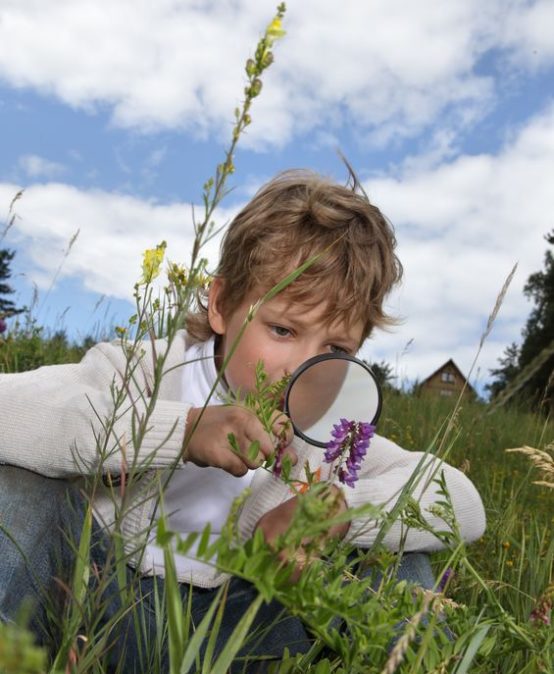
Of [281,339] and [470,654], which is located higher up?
[281,339]

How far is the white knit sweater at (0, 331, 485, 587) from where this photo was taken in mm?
1794

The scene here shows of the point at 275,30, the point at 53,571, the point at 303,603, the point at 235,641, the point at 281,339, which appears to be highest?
the point at 275,30

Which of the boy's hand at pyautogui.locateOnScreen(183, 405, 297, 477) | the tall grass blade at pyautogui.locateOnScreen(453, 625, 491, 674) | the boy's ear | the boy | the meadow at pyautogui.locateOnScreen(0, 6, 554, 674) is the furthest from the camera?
the boy's ear

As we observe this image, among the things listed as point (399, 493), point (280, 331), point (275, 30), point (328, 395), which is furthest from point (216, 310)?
point (275, 30)

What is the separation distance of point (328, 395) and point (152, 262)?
30.1 inches

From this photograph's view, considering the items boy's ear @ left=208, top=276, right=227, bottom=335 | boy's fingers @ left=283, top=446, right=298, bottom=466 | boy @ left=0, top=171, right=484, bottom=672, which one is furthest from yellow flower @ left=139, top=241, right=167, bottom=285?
boy's ear @ left=208, top=276, right=227, bottom=335

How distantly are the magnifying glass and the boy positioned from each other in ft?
0.38

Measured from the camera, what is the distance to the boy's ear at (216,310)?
2.65 m

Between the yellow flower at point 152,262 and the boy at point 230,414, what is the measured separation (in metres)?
0.21

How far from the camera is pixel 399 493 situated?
6.88 feet

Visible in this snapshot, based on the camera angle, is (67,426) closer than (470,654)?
No

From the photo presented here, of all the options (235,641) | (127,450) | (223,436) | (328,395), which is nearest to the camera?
(235,641)

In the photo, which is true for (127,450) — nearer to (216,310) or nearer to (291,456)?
(291,456)

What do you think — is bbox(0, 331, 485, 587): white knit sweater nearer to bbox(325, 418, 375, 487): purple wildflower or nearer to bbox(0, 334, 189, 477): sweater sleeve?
bbox(0, 334, 189, 477): sweater sleeve
